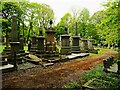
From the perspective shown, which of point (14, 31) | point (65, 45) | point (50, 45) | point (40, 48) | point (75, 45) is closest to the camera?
point (14, 31)

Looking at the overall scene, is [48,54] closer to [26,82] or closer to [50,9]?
[26,82]

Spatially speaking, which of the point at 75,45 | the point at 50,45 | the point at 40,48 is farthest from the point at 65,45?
the point at 40,48

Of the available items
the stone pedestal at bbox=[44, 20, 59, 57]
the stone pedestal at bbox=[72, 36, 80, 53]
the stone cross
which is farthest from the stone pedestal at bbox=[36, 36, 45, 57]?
the stone pedestal at bbox=[72, 36, 80, 53]

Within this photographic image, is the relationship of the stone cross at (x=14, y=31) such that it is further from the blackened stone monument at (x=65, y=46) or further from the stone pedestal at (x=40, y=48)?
the blackened stone monument at (x=65, y=46)

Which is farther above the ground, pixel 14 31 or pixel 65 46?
pixel 14 31

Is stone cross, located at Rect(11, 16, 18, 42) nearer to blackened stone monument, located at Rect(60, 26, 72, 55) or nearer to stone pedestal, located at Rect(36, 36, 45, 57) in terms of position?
stone pedestal, located at Rect(36, 36, 45, 57)

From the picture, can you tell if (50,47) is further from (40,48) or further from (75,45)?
(75,45)

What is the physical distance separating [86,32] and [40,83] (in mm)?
38537

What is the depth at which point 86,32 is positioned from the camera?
149 ft

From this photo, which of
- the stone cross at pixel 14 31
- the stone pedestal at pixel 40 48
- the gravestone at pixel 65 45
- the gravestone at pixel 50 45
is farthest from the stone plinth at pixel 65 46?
the stone cross at pixel 14 31

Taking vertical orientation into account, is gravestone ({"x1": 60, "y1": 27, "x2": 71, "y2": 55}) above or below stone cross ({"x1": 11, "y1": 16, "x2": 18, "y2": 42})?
below

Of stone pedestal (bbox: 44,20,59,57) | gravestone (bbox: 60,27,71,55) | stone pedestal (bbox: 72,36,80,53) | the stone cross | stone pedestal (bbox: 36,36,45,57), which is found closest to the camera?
the stone cross

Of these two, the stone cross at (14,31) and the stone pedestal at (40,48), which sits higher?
the stone cross at (14,31)

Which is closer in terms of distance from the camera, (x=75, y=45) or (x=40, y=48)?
(x=40, y=48)
